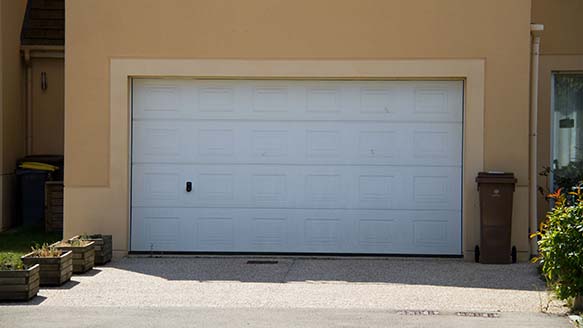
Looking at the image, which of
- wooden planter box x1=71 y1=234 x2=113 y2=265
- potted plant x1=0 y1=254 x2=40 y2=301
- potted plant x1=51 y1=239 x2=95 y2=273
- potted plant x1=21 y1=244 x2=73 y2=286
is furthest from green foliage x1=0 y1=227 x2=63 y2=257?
potted plant x1=0 y1=254 x2=40 y2=301

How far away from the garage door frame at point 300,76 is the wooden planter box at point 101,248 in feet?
1.68

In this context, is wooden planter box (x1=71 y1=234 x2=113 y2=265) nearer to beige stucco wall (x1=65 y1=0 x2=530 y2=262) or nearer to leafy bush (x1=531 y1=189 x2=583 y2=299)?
beige stucco wall (x1=65 y1=0 x2=530 y2=262)

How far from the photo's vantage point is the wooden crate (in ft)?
50.3

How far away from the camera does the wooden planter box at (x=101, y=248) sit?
12.3 m

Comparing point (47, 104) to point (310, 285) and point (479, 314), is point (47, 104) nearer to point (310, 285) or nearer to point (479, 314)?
point (310, 285)

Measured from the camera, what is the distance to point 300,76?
1310 centimetres

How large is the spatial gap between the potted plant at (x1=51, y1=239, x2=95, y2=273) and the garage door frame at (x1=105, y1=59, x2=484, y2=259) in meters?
1.33

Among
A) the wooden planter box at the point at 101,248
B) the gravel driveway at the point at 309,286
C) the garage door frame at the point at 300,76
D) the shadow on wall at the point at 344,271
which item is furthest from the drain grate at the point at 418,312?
the wooden planter box at the point at 101,248

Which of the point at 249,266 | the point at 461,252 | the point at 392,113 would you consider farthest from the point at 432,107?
the point at 249,266

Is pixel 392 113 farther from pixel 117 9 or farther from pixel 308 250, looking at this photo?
pixel 117 9

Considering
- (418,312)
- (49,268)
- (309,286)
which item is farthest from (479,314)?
(49,268)

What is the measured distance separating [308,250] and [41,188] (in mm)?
5657

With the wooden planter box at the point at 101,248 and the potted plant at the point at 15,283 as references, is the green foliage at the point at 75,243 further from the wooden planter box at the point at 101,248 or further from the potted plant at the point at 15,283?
the potted plant at the point at 15,283

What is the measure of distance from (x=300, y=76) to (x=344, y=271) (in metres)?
3.02
